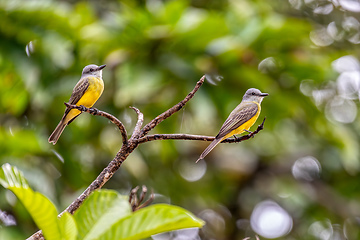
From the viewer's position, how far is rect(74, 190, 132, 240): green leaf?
1.16 meters

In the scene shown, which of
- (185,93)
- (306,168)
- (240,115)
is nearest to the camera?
(240,115)

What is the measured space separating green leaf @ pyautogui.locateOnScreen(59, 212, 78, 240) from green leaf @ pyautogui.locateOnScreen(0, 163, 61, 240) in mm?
21

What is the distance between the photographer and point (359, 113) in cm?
908

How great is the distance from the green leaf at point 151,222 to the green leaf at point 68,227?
0.21ft

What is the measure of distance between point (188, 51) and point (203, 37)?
0.24 meters

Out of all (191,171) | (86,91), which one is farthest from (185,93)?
(86,91)

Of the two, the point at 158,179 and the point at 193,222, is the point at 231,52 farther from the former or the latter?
the point at 193,222

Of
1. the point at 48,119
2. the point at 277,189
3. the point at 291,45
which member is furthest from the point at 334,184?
the point at 48,119

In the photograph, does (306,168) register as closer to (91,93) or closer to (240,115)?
(240,115)

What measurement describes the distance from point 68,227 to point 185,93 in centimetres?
437

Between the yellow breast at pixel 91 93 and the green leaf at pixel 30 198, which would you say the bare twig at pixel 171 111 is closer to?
the yellow breast at pixel 91 93

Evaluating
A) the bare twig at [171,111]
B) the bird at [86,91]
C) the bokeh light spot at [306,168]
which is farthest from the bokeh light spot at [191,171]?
the bare twig at [171,111]

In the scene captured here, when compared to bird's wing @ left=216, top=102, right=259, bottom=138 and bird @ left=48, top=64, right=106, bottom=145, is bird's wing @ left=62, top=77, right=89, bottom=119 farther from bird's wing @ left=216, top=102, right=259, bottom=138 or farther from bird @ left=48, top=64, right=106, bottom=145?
bird's wing @ left=216, top=102, right=259, bottom=138

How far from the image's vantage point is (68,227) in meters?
1.19
